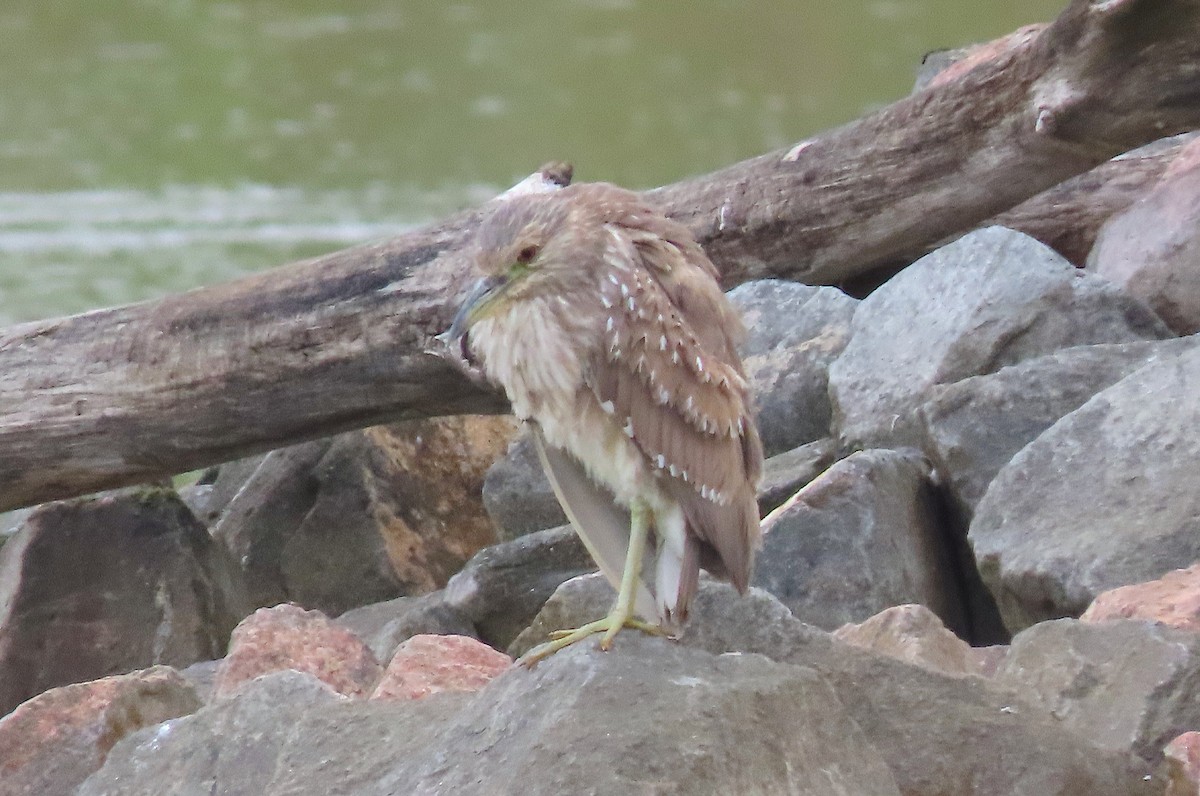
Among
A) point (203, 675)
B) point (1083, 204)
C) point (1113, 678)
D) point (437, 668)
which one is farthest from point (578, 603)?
point (1083, 204)

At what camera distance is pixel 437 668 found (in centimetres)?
412

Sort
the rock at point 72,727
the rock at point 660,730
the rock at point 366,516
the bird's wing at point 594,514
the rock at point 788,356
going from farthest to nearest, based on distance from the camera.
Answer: the rock at point 366,516, the rock at point 788,356, the rock at point 72,727, the bird's wing at point 594,514, the rock at point 660,730

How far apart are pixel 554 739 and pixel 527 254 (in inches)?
36.7

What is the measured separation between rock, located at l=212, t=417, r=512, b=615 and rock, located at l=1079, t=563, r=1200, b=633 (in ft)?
9.41

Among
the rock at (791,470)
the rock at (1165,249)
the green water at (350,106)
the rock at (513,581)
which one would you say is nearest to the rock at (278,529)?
the rock at (513,581)

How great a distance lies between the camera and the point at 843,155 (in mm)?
5652

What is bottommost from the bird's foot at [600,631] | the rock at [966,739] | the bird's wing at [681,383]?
the rock at [966,739]

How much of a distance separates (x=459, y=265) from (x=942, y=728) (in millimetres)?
2533

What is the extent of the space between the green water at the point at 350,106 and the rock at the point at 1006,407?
7792 mm

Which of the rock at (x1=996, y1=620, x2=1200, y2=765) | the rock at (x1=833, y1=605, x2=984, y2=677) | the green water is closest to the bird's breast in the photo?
the rock at (x1=833, y1=605, x2=984, y2=677)

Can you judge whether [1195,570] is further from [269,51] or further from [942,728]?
[269,51]

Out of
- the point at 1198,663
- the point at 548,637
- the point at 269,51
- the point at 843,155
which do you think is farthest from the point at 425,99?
the point at 1198,663

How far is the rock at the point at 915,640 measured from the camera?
383cm

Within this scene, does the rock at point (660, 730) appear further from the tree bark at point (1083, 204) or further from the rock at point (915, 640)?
the tree bark at point (1083, 204)
